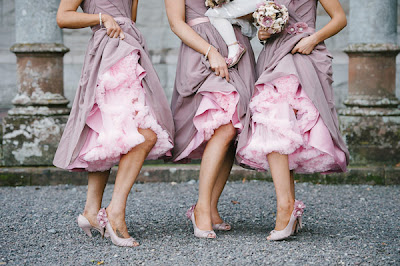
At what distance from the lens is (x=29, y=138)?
6.58 meters

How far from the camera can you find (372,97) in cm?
673

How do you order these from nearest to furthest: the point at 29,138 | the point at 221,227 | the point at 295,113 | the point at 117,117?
the point at 117,117 < the point at 295,113 < the point at 221,227 < the point at 29,138

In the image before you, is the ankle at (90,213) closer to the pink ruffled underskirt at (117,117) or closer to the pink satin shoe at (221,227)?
the pink ruffled underskirt at (117,117)

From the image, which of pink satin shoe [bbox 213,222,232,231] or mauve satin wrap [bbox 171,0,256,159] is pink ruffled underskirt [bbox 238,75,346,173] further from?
pink satin shoe [bbox 213,222,232,231]

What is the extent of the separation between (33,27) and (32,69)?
1.46ft

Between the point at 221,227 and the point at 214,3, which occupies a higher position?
the point at 214,3

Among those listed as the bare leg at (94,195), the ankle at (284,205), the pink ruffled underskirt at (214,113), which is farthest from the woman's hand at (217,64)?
the bare leg at (94,195)

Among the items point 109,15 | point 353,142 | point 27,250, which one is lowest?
point 27,250

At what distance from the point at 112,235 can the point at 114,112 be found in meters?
0.80

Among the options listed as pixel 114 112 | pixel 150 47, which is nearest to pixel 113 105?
pixel 114 112

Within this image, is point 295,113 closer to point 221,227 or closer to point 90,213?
point 221,227

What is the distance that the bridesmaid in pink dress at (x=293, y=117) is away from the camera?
407 centimetres

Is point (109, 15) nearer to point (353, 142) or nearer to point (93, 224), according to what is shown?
point (93, 224)

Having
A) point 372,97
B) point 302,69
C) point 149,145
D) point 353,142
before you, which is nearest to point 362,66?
point 372,97
